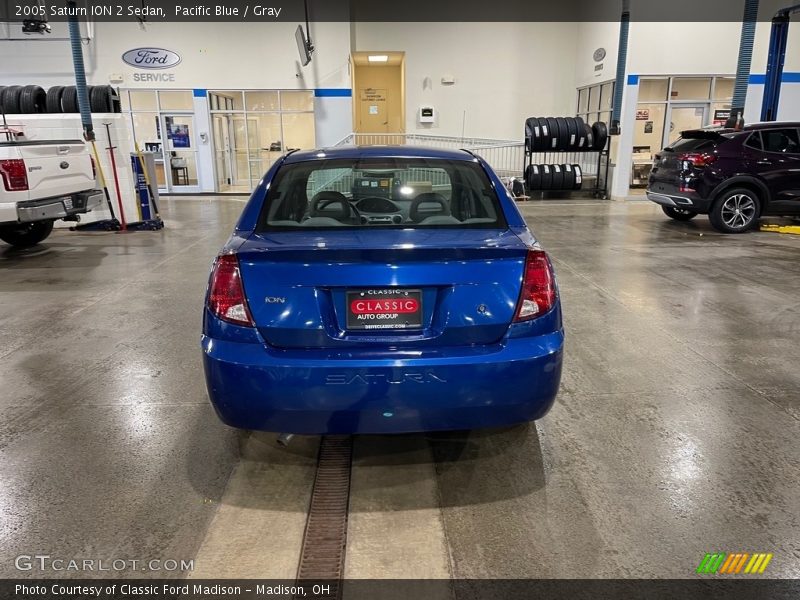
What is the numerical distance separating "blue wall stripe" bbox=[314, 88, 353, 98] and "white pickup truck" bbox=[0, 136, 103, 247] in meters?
10.3

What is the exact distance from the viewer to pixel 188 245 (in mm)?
9570

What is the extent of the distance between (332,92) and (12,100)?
861cm

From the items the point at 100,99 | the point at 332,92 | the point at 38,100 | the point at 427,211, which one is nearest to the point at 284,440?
the point at 427,211

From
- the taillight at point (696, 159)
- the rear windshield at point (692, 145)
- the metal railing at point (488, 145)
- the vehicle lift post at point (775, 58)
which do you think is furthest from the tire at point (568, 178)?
the taillight at point (696, 159)

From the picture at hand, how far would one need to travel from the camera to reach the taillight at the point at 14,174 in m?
7.24

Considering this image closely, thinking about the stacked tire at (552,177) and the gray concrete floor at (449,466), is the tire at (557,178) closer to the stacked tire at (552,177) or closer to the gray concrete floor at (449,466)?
the stacked tire at (552,177)

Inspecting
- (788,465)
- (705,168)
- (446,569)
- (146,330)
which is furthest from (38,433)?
(705,168)

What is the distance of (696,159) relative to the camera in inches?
387

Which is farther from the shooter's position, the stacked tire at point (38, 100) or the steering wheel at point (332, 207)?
the stacked tire at point (38, 100)

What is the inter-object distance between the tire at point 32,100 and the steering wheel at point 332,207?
12.3m

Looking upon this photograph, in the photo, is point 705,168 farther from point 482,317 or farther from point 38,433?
point 38,433

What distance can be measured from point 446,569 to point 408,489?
558mm

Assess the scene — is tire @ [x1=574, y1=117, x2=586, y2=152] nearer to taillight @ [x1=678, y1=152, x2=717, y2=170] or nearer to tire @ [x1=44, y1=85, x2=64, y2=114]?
taillight @ [x1=678, y1=152, x2=717, y2=170]

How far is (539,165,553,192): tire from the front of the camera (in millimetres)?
15836
